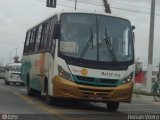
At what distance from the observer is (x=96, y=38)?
20.2m

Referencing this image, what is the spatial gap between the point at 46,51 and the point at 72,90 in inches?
129

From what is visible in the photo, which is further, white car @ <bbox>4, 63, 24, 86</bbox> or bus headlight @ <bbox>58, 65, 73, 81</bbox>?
white car @ <bbox>4, 63, 24, 86</bbox>

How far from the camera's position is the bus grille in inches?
768

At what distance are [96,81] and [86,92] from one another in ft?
1.67

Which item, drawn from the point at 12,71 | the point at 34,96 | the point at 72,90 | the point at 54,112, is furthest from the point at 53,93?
the point at 12,71

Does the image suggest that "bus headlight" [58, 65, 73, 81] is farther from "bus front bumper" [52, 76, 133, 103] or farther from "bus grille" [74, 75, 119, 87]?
"bus grille" [74, 75, 119, 87]

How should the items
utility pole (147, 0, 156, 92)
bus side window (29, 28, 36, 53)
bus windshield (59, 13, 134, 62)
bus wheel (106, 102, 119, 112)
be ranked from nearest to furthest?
bus windshield (59, 13, 134, 62), bus wheel (106, 102, 119, 112), bus side window (29, 28, 36, 53), utility pole (147, 0, 156, 92)

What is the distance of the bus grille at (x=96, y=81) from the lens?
19500 millimetres

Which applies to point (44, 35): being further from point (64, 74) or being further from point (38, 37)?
point (64, 74)

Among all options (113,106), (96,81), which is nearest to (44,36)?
(113,106)

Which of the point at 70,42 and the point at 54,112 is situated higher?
the point at 70,42

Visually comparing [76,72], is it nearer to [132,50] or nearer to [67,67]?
[67,67]

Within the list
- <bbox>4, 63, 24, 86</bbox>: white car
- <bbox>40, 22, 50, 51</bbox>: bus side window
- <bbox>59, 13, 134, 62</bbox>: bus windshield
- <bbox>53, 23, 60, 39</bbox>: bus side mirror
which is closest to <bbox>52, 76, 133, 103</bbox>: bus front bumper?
<bbox>59, 13, 134, 62</bbox>: bus windshield

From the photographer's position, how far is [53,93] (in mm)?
19859
